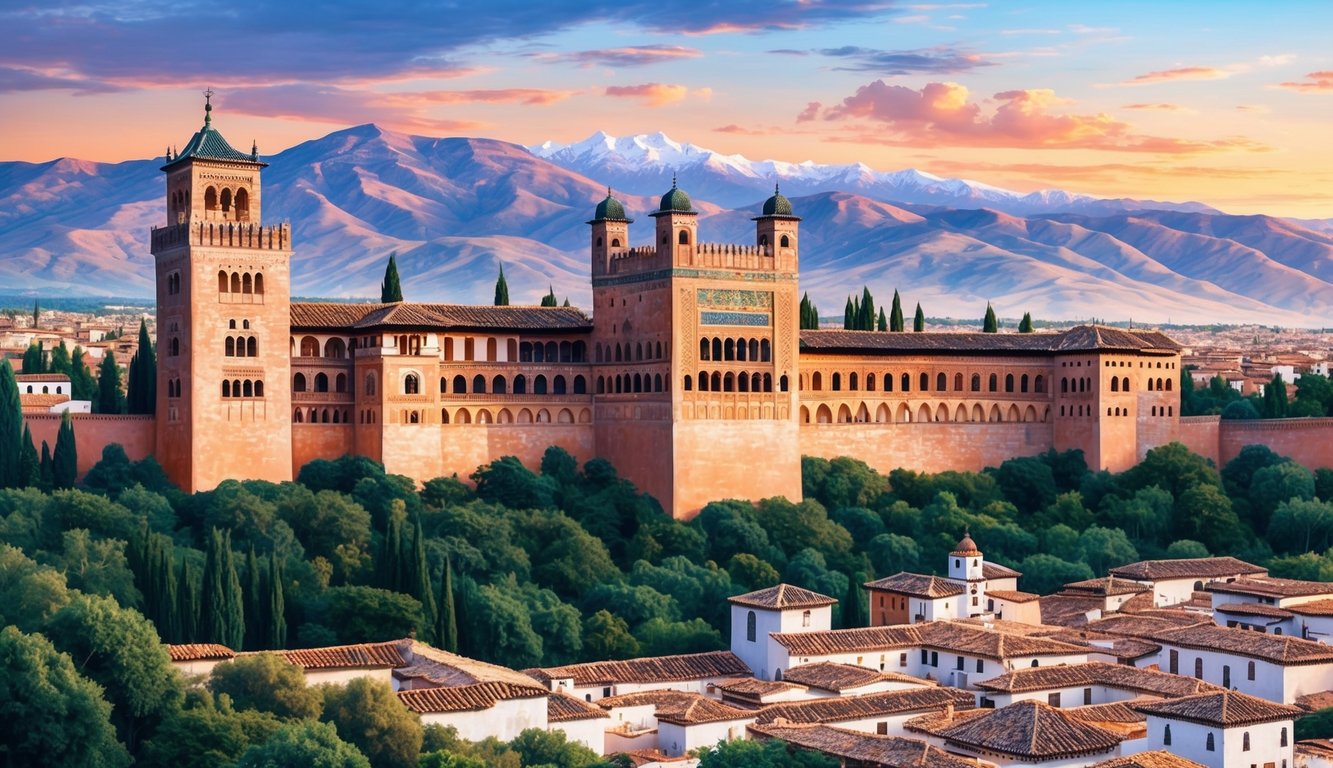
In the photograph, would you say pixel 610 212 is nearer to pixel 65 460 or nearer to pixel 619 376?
pixel 619 376

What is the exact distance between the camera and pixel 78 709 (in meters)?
34.5

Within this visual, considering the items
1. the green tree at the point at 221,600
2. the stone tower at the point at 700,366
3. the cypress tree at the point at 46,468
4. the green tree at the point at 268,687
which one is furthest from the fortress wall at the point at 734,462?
the green tree at the point at 268,687

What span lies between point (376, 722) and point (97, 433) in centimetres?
1961

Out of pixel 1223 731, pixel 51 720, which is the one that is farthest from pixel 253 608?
pixel 1223 731

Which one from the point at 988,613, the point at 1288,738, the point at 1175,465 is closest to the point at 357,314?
the point at 988,613

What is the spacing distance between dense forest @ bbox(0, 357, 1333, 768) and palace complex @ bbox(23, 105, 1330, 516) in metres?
1.01

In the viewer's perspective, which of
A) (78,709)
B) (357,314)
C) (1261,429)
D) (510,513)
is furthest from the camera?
(1261,429)

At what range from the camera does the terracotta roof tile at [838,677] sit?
41188 mm

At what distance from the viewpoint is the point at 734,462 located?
55.9 meters

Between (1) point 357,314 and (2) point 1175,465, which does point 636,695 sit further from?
(2) point 1175,465

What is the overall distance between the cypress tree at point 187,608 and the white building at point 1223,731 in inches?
697

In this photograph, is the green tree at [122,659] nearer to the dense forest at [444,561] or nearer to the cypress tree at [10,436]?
the dense forest at [444,561]

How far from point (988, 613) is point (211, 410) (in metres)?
18.1

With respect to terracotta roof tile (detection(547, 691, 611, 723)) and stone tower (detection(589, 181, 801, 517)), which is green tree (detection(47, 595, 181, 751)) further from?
stone tower (detection(589, 181, 801, 517))
